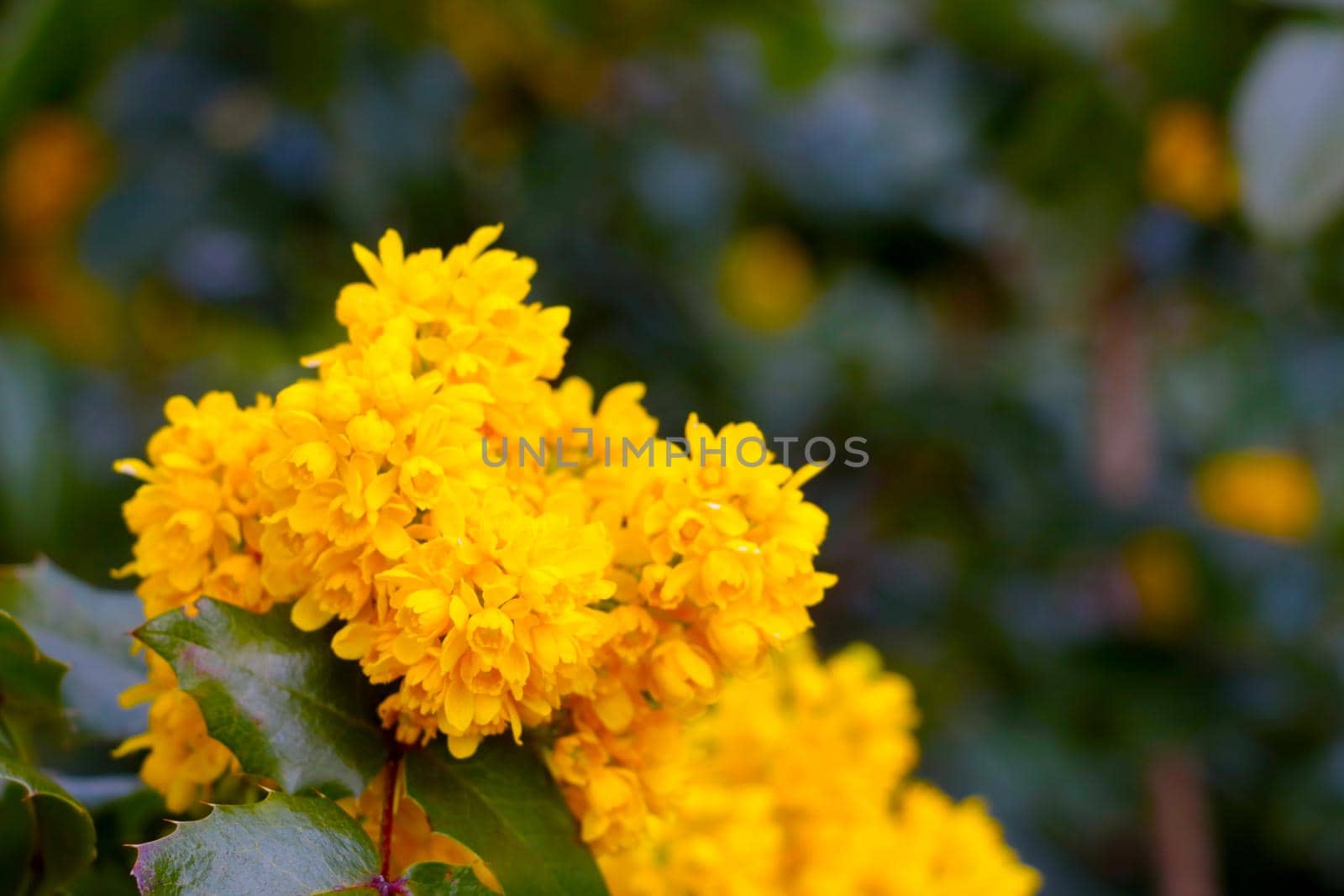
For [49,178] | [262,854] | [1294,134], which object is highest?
[49,178]

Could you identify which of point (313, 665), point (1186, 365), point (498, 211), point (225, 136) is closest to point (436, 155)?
point (498, 211)

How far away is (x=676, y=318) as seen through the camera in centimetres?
185

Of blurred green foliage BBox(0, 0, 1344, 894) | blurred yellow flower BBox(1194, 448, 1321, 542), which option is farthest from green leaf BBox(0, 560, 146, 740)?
blurred yellow flower BBox(1194, 448, 1321, 542)

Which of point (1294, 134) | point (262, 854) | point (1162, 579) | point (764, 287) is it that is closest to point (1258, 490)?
point (1162, 579)

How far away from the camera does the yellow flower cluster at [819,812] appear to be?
2.69ft

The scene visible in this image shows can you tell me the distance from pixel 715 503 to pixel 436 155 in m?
1.24

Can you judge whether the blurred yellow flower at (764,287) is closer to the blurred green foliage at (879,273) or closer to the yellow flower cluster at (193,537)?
the blurred green foliage at (879,273)

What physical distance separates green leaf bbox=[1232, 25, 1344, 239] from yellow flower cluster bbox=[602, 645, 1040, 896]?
1.97 feet

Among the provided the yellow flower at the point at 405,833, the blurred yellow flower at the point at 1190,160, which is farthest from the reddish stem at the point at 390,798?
the blurred yellow flower at the point at 1190,160

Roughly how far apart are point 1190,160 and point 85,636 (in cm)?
143

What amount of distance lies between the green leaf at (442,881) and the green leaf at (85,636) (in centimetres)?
25

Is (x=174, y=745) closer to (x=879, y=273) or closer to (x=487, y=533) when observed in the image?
(x=487, y=533)

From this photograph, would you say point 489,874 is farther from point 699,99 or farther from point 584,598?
point 699,99

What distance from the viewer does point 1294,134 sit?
122 centimetres
